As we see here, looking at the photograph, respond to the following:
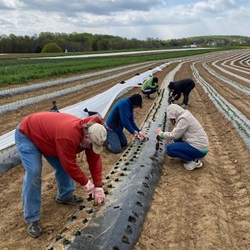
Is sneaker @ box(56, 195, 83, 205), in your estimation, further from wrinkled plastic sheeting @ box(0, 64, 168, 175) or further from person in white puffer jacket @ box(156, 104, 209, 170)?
person in white puffer jacket @ box(156, 104, 209, 170)

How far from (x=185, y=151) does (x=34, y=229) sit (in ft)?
9.16

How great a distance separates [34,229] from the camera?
3643 millimetres

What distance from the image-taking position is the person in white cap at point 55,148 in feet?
10.3

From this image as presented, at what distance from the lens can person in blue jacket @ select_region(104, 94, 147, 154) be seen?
6055mm

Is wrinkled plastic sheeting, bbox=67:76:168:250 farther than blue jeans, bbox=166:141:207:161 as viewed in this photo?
No

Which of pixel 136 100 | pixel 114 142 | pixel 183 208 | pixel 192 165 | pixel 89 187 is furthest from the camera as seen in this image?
pixel 114 142

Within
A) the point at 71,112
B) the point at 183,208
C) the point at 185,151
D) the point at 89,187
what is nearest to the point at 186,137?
the point at 185,151

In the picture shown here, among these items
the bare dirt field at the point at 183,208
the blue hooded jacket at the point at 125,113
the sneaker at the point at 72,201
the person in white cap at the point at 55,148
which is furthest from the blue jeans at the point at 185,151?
the person in white cap at the point at 55,148

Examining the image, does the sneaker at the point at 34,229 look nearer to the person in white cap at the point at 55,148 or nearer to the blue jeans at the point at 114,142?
the person in white cap at the point at 55,148

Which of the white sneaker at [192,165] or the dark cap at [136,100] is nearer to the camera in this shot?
the white sneaker at [192,165]

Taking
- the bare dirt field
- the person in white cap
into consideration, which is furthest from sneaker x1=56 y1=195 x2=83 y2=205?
the person in white cap

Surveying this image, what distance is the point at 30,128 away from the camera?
3486 mm

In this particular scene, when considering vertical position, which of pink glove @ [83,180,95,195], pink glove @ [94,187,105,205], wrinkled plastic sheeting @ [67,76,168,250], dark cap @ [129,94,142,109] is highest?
dark cap @ [129,94,142,109]

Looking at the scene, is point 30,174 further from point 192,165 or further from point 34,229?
point 192,165
